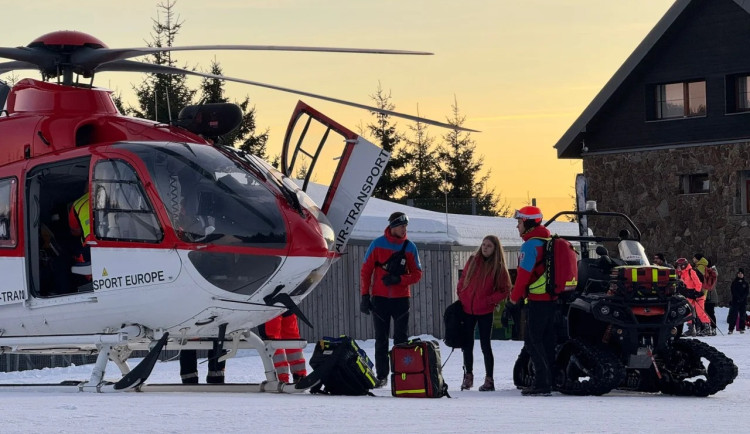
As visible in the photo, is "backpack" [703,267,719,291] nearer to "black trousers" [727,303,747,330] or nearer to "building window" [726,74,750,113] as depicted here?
"black trousers" [727,303,747,330]

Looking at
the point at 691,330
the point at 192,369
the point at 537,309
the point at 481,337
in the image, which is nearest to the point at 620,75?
the point at 691,330

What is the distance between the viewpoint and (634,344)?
42.5 ft

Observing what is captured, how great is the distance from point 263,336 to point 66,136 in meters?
2.80

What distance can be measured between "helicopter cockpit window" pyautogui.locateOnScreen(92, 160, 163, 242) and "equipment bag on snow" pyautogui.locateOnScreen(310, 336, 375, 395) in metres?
1.90

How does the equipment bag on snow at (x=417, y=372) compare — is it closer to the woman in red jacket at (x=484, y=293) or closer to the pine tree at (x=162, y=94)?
the woman in red jacket at (x=484, y=293)

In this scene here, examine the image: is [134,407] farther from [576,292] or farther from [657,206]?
[657,206]

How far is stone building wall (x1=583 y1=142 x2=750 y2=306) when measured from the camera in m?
35.1

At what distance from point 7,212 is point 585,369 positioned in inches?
217

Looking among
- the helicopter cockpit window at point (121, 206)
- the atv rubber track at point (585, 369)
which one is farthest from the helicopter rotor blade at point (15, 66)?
the atv rubber track at point (585, 369)

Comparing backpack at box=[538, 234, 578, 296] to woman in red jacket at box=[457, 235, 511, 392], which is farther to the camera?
woman in red jacket at box=[457, 235, 511, 392]

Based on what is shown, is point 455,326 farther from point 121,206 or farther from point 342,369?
point 121,206

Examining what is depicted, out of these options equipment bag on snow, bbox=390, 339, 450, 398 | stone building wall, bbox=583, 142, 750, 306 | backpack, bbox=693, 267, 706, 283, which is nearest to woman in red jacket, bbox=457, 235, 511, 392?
equipment bag on snow, bbox=390, 339, 450, 398

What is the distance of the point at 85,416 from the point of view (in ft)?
30.8

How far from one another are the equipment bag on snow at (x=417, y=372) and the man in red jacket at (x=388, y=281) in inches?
65.2
